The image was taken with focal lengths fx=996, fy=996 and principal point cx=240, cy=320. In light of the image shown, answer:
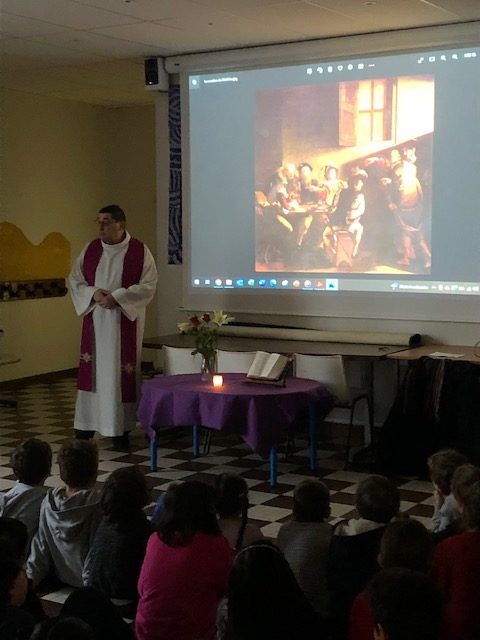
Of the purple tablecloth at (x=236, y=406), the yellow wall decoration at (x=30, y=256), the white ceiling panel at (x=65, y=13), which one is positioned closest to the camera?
the purple tablecloth at (x=236, y=406)

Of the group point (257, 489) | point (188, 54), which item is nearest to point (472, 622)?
point (257, 489)

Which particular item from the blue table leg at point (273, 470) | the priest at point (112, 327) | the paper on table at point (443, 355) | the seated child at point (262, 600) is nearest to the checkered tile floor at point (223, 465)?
the blue table leg at point (273, 470)

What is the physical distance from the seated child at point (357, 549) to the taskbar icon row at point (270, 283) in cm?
392

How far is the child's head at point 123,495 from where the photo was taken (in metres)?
3.46

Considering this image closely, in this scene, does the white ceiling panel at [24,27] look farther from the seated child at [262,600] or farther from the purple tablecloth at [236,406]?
the seated child at [262,600]

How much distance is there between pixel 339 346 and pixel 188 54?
8.45 ft

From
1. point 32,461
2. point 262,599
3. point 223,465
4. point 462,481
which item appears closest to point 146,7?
point 223,465

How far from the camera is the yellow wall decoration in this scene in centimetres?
907

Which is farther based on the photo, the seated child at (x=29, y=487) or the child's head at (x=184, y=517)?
the seated child at (x=29, y=487)

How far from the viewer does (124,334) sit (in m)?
6.84

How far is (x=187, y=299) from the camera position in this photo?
7.76m

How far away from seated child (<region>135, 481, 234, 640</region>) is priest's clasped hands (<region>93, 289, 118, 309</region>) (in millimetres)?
3795

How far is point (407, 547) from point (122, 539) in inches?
47.3

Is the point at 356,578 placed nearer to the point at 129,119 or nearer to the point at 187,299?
the point at 187,299
